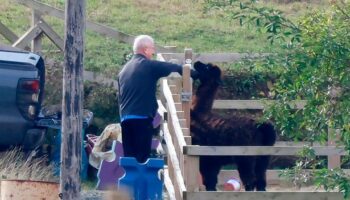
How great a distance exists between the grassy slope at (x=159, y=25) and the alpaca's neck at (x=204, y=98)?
6114 millimetres

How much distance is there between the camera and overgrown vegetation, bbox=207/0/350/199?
6398mm

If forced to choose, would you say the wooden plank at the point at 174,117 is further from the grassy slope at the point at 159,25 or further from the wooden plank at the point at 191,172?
the grassy slope at the point at 159,25

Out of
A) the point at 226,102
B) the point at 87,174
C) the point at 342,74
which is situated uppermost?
the point at 342,74

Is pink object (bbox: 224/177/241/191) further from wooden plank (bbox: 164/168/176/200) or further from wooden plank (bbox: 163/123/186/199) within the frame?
wooden plank (bbox: 163/123/186/199)

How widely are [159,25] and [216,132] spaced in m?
11.5

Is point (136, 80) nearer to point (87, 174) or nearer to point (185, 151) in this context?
point (185, 151)

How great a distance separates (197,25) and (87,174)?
9428 mm

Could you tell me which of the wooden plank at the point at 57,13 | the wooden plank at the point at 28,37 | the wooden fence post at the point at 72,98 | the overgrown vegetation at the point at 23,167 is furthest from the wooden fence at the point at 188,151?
the wooden plank at the point at 57,13

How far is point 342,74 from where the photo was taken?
21.2 ft

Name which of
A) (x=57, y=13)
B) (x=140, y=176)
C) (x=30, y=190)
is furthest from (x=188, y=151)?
(x=57, y=13)

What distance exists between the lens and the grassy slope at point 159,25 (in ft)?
60.2

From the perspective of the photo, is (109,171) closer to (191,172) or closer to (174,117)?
(174,117)

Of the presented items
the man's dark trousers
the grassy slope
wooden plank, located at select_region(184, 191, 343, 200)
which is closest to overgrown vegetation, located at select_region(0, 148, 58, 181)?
the man's dark trousers

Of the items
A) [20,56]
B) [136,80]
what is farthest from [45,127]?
[136,80]
